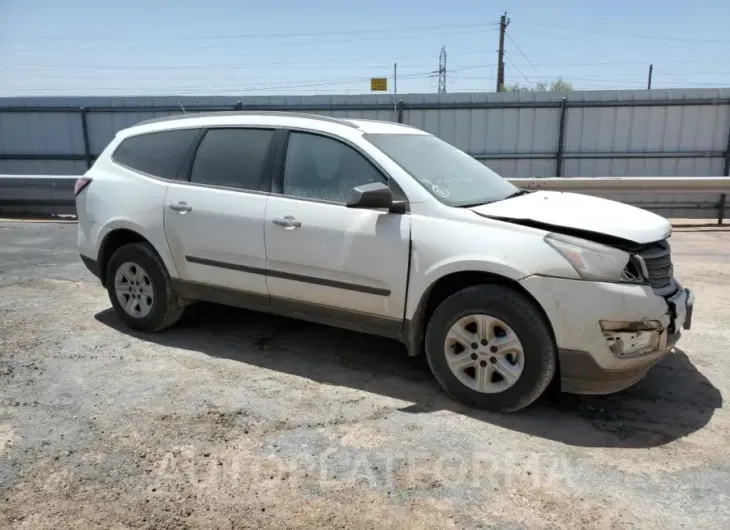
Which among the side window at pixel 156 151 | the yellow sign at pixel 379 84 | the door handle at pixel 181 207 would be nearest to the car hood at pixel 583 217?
the door handle at pixel 181 207

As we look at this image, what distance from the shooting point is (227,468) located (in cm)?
301

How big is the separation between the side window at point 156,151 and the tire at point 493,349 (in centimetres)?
254

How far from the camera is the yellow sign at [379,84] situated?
18734 millimetres

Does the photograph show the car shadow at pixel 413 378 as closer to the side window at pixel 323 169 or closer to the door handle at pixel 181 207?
the door handle at pixel 181 207

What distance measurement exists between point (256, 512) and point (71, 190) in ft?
35.9

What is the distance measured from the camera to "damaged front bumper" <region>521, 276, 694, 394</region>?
10.7 feet

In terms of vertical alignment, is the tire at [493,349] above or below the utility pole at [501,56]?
below

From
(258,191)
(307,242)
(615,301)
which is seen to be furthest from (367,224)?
(615,301)

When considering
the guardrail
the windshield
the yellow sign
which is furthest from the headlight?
the yellow sign

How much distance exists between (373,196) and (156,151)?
2294 mm

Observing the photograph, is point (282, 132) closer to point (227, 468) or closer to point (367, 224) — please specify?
point (367, 224)

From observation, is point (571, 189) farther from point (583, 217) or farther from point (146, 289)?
point (146, 289)

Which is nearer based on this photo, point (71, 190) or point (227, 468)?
point (227, 468)

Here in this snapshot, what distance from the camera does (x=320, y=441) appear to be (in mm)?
3293
